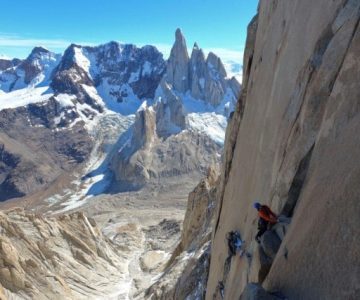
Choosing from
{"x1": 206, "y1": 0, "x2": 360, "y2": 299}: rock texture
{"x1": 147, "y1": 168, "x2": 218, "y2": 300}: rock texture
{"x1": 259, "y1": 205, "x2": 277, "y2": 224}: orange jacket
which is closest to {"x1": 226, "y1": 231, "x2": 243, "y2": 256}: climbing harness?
{"x1": 206, "y1": 0, "x2": 360, "y2": 299}: rock texture

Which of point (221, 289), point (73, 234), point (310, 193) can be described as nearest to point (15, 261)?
point (73, 234)

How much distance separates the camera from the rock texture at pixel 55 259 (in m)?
48.2

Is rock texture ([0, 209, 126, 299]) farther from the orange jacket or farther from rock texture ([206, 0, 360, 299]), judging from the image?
the orange jacket

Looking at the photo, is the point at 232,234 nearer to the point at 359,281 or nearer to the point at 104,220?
the point at 359,281

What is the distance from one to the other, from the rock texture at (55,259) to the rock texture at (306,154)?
111 feet

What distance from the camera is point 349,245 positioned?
26.0ft

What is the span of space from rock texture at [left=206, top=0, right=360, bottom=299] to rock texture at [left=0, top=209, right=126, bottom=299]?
34.0 metres

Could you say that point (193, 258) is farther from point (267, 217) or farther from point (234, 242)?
point (267, 217)

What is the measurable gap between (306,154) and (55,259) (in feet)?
183

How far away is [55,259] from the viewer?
6184cm

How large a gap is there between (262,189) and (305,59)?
14.1 feet

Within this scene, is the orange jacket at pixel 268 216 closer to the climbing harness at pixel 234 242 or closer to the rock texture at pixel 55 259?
the climbing harness at pixel 234 242

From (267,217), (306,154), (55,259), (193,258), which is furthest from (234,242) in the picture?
(55,259)

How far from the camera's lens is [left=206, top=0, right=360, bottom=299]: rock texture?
848 centimetres
